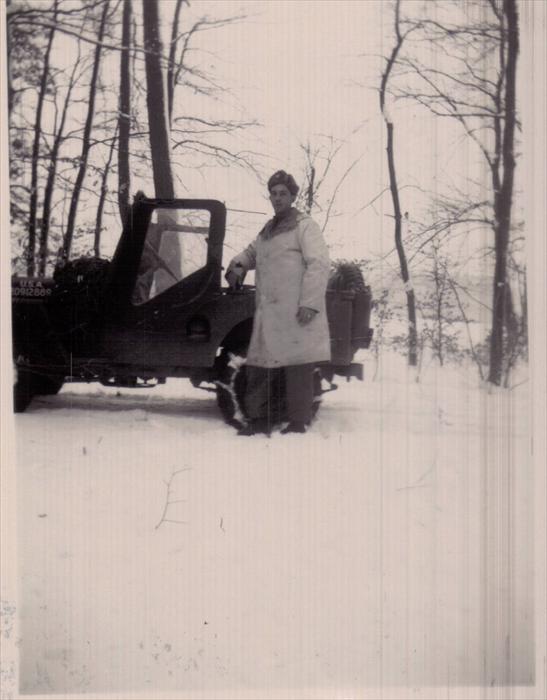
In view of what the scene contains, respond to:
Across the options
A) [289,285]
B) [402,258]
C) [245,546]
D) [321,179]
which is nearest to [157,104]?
[321,179]

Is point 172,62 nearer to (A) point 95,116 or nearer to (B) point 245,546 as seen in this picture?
(A) point 95,116

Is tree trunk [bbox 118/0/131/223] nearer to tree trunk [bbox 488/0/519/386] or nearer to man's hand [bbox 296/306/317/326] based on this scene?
man's hand [bbox 296/306/317/326]

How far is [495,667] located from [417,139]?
162 centimetres

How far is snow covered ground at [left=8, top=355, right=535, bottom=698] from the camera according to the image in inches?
80.7

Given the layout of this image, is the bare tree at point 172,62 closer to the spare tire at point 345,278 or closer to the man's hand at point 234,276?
the man's hand at point 234,276

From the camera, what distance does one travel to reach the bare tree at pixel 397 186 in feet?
6.88

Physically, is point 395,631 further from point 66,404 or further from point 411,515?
point 66,404

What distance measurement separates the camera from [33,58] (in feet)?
6.76

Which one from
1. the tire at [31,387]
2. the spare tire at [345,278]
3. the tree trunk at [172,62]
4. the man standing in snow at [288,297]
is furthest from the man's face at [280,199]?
the tire at [31,387]

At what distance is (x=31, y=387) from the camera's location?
6.84 ft

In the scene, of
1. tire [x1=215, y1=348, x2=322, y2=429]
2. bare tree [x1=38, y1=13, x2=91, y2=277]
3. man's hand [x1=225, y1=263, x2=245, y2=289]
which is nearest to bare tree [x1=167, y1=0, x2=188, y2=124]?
bare tree [x1=38, y1=13, x2=91, y2=277]

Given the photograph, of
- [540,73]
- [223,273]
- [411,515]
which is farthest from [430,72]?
[411,515]

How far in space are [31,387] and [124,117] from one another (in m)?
0.84

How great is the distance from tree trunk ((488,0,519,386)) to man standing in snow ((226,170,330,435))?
523 mm
